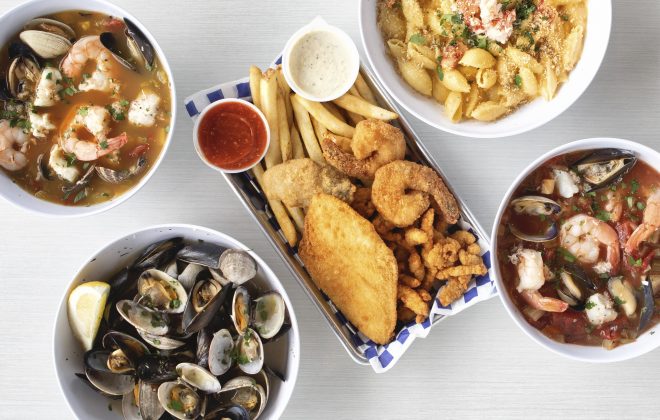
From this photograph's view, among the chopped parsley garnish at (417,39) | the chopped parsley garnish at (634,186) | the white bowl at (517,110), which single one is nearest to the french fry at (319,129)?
the white bowl at (517,110)

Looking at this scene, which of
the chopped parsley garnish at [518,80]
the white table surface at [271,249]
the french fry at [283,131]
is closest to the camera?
the chopped parsley garnish at [518,80]

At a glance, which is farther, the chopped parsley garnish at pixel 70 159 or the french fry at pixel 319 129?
the french fry at pixel 319 129

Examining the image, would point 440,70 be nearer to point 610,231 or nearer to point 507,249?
point 507,249

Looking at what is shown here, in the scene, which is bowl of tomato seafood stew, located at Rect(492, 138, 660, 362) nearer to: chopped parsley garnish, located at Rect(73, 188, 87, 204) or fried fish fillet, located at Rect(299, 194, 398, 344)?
fried fish fillet, located at Rect(299, 194, 398, 344)

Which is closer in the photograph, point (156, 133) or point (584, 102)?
point (156, 133)

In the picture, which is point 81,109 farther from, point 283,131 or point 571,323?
point 571,323

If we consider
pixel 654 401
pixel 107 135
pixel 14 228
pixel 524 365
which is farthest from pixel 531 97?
pixel 14 228

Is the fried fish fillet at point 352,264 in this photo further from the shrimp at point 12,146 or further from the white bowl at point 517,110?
the shrimp at point 12,146

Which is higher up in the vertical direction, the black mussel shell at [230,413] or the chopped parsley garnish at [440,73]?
the chopped parsley garnish at [440,73]
